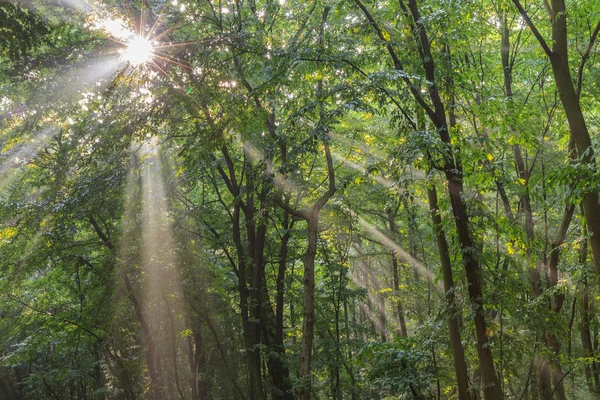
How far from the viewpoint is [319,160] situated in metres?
13.5

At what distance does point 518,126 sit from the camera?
6.53 m

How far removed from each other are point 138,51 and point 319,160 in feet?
21.6

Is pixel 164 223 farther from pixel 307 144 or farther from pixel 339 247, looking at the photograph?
pixel 307 144

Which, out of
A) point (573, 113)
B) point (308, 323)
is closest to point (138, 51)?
point (308, 323)

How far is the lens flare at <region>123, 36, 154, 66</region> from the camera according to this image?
7.80 m

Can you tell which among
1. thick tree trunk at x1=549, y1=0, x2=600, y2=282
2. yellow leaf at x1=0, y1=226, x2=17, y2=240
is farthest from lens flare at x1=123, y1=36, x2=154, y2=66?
thick tree trunk at x1=549, y1=0, x2=600, y2=282

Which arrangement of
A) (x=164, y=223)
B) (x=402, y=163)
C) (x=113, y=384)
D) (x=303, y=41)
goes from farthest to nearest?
1. (x=113, y=384)
2. (x=164, y=223)
3. (x=303, y=41)
4. (x=402, y=163)

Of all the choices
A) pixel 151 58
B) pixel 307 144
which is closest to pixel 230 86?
pixel 151 58

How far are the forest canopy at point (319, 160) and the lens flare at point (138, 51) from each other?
0.05 metres

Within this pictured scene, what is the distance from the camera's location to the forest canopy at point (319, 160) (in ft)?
20.9

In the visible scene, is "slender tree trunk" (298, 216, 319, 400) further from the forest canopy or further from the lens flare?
the lens flare

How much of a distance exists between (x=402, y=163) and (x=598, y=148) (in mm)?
Answer: 2185

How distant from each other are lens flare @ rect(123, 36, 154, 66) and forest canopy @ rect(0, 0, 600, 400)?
0.17ft

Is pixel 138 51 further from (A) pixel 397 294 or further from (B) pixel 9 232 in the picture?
(A) pixel 397 294
